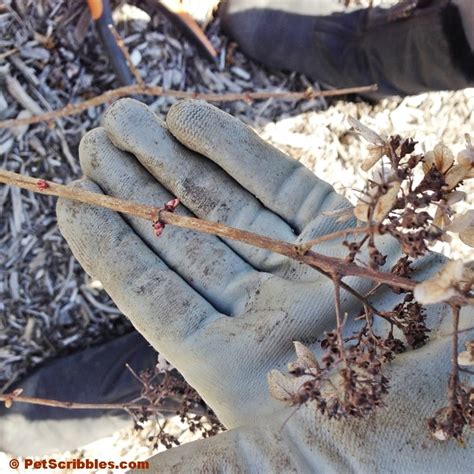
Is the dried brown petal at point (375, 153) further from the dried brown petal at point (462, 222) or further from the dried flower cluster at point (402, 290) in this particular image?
the dried brown petal at point (462, 222)

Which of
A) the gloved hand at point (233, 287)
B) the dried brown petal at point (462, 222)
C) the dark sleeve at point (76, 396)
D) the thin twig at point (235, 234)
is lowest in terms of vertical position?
the dark sleeve at point (76, 396)

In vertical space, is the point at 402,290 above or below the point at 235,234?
below

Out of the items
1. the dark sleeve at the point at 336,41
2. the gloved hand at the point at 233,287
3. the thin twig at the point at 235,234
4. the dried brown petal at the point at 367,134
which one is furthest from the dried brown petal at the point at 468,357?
the dark sleeve at the point at 336,41

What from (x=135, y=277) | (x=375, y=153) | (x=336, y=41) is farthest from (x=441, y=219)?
(x=336, y=41)

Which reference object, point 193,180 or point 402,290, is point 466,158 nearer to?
point 402,290

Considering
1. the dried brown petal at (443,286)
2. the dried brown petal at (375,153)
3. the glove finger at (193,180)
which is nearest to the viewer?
the dried brown petal at (443,286)

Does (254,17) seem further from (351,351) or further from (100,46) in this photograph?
(351,351)

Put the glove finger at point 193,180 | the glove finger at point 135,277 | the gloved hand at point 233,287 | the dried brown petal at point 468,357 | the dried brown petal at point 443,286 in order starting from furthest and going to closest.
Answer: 1. the glove finger at point 193,180
2. the glove finger at point 135,277
3. the gloved hand at point 233,287
4. the dried brown petal at point 468,357
5. the dried brown petal at point 443,286

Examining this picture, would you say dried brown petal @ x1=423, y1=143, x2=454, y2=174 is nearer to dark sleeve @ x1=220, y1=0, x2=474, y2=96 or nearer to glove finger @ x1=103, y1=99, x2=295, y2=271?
glove finger @ x1=103, y1=99, x2=295, y2=271
